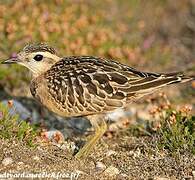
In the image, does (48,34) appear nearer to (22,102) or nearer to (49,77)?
(22,102)

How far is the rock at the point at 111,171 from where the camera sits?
539cm

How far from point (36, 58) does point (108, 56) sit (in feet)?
10.3

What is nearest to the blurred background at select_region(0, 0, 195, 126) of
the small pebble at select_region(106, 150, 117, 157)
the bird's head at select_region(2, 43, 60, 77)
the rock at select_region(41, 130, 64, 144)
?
the rock at select_region(41, 130, 64, 144)

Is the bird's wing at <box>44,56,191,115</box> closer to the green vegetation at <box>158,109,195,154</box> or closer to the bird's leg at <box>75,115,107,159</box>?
the bird's leg at <box>75,115,107,159</box>

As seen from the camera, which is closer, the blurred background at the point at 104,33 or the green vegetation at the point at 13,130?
the green vegetation at the point at 13,130

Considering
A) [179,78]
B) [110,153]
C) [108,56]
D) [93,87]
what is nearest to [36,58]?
[93,87]

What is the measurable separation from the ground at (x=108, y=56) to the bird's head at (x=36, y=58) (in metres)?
0.80

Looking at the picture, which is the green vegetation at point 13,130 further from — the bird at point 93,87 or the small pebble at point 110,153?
the small pebble at point 110,153

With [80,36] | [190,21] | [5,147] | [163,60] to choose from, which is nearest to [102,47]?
→ [80,36]

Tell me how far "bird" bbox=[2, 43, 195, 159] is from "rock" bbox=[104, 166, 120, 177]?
1.70ft

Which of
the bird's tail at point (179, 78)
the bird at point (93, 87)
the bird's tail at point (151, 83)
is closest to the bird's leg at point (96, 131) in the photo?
the bird at point (93, 87)

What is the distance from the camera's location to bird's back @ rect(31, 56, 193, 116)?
5879 millimetres

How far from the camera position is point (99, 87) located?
231 inches

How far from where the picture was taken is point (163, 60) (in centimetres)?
967
